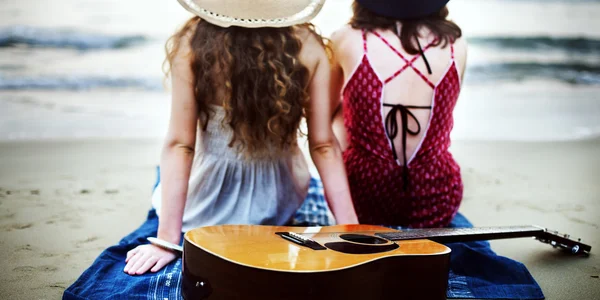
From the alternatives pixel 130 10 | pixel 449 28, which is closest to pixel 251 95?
pixel 449 28

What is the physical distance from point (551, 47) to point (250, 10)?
26.2 ft

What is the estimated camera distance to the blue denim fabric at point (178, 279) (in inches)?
68.2

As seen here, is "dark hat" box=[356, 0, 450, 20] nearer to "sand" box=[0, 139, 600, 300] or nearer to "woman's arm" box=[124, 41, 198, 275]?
"woman's arm" box=[124, 41, 198, 275]

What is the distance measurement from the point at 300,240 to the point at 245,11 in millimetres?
769

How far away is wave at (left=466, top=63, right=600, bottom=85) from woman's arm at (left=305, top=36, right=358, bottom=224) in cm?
539

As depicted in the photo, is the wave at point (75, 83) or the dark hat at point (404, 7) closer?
the dark hat at point (404, 7)

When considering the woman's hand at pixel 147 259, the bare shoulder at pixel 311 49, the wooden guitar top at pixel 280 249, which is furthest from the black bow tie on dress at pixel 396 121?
the woman's hand at pixel 147 259

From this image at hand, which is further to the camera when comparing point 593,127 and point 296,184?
point 593,127

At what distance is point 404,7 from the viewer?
Result: 2.13 meters

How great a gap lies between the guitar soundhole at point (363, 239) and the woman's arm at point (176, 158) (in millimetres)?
600

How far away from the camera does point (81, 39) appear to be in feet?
24.6

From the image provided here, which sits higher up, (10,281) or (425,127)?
(425,127)

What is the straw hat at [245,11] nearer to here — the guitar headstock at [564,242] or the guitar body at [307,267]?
the guitar body at [307,267]

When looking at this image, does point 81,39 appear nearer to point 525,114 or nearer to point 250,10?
point 525,114
